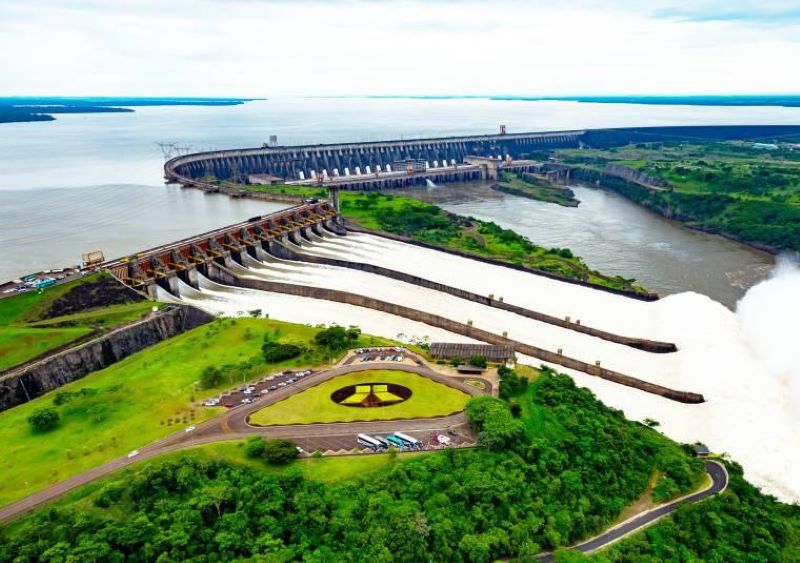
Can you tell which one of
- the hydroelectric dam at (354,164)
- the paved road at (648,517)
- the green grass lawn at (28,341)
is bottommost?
the paved road at (648,517)

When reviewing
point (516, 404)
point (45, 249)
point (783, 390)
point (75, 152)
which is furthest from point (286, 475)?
point (75, 152)

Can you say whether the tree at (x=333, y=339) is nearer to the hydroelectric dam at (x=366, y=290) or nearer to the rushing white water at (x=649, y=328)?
the rushing white water at (x=649, y=328)

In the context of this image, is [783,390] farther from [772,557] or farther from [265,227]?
[265,227]

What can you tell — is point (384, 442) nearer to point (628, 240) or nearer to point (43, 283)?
point (43, 283)

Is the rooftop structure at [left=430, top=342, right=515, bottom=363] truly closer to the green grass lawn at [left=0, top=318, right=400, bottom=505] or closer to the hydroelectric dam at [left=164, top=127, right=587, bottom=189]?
the green grass lawn at [left=0, top=318, right=400, bottom=505]

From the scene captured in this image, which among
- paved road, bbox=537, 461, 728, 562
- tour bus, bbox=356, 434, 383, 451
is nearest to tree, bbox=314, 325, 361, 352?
tour bus, bbox=356, 434, 383, 451

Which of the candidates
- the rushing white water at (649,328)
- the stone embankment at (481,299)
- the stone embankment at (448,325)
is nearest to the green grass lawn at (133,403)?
the rushing white water at (649,328)

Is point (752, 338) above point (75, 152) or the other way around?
the other way around
